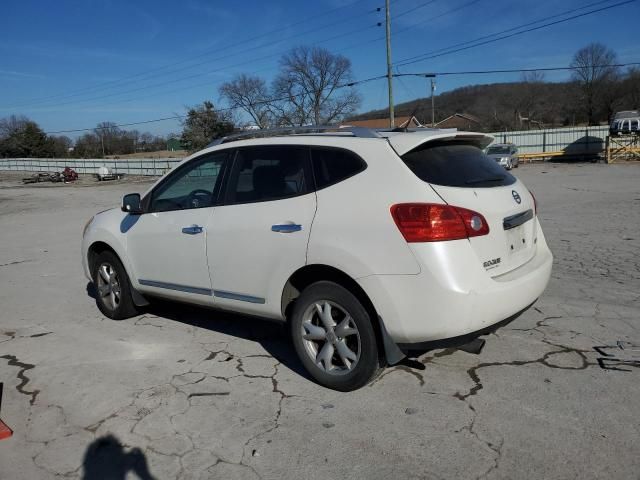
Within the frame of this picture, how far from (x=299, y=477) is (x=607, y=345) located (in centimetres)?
276

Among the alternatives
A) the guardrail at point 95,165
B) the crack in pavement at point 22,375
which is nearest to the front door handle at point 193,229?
the crack in pavement at point 22,375

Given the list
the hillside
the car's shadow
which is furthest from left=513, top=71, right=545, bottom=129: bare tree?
the car's shadow

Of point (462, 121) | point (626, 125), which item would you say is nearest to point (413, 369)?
point (626, 125)

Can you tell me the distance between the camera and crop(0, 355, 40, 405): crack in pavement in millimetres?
3811

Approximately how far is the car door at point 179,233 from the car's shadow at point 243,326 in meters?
0.29

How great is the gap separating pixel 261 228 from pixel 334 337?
0.95 metres

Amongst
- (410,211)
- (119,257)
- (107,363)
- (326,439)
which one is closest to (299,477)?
(326,439)

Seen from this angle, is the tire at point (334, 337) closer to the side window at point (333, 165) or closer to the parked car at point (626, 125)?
the side window at point (333, 165)

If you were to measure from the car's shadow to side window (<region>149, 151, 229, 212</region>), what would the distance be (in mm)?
917

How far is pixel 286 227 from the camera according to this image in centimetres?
364

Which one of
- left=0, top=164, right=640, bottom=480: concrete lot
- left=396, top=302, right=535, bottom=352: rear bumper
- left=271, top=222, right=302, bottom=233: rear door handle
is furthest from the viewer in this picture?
left=271, top=222, right=302, bottom=233: rear door handle

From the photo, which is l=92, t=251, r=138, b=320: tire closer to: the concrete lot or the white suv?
the concrete lot

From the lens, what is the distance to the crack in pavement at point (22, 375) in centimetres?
381

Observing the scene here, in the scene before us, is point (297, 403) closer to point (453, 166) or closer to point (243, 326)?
point (243, 326)
